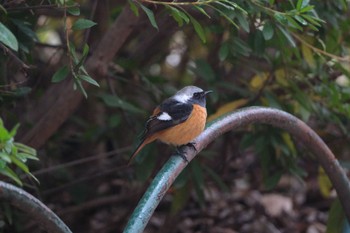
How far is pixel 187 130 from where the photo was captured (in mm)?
3736

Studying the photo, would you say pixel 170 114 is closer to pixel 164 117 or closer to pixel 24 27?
pixel 164 117

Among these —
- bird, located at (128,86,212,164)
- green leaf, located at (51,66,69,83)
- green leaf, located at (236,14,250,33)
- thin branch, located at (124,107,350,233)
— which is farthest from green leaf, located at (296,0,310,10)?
green leaf, located at (51,66,69,83)

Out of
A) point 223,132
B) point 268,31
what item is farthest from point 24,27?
point 268,31

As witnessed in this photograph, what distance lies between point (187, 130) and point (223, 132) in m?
0.59

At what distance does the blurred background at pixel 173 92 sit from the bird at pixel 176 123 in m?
0.31

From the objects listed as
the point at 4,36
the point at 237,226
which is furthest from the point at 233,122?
the point at 237,226

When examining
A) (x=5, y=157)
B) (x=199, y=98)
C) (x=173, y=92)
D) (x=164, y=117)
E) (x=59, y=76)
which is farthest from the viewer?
(x=173, y=92)

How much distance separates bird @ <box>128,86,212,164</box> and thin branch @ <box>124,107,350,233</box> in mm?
240

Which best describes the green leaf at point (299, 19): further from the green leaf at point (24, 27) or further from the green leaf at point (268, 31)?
the green leaf at point (24, 27)

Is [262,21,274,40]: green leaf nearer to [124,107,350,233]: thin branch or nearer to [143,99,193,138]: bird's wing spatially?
[124,107,350,233]: thin branch

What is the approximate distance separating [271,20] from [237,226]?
2.52m

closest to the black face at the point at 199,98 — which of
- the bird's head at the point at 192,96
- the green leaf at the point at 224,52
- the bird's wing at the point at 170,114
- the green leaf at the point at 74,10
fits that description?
the bird's head at the point at 192,96

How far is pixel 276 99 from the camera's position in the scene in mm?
4371

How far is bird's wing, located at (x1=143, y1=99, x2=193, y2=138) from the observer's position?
12.3 ft
